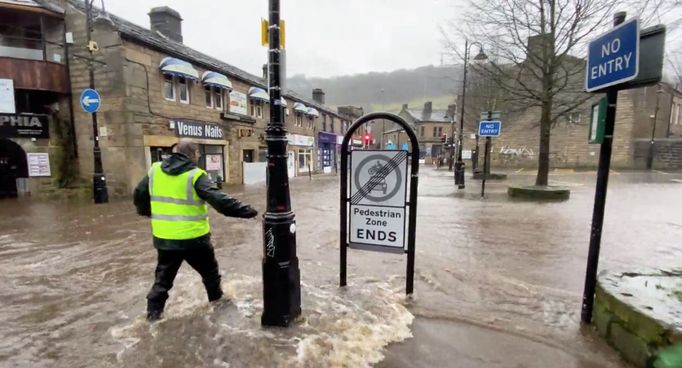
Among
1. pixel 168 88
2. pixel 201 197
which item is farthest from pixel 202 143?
pixel 201 197

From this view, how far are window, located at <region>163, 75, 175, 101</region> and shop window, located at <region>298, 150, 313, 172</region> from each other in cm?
1402

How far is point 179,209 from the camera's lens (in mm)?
3430

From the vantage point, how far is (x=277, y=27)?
3.32m

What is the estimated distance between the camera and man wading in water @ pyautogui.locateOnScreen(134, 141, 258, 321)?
3.38 m

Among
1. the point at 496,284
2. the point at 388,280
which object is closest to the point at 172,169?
the point at 388,280

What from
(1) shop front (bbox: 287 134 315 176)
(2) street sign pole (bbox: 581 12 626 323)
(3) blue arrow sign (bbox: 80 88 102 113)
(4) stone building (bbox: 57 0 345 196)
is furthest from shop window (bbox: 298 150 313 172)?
(2) street sign pole (bbox: 581 12 626 323)

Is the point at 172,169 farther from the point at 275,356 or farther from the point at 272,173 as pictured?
the point at 275,356

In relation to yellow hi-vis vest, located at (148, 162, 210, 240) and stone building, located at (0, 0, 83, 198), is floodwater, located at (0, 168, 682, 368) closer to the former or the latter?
yellow hi-vis vest, located at (148, 162, 210, 240)

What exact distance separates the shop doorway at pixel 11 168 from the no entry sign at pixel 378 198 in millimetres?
15941

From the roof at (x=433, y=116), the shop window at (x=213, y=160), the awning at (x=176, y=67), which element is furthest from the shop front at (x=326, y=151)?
the roof at (x=433, y=116)

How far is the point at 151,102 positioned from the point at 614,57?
48.5ft

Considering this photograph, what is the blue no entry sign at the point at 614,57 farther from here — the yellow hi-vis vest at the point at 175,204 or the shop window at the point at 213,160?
the shop window at the point at 213,160

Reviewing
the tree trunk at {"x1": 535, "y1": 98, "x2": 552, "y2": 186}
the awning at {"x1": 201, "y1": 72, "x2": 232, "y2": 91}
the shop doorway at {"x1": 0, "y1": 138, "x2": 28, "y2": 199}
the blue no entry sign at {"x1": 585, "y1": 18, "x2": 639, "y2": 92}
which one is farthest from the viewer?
the awning at {"x1": 201, "y1": 72, "x2": 232, "y2": 91}

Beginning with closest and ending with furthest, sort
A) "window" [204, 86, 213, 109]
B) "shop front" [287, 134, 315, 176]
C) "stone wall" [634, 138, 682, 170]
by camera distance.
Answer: "window" [204, 86, 213, 109] < "shop front" [287, 134, 315, 176] < "stone wall" [634, 138, 682, 170]
